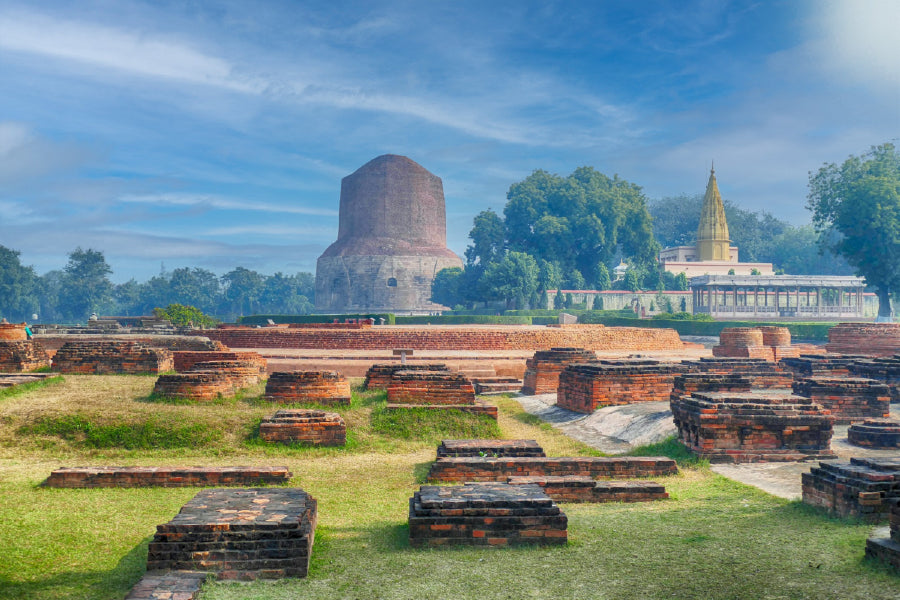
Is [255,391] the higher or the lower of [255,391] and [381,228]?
the lower

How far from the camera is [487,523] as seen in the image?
3471 mm

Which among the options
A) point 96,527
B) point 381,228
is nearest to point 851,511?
point 96,527

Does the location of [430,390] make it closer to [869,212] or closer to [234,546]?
[234,546]

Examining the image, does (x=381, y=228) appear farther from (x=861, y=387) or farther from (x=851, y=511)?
(x=851, y=511)

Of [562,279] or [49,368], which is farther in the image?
[562,279]

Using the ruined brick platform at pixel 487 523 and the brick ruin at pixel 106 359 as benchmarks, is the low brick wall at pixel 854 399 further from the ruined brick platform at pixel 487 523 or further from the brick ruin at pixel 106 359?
the brick ruin at pixel 106 359

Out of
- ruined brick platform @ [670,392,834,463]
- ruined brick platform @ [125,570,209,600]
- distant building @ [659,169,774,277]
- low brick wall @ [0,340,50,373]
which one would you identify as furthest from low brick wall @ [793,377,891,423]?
distant building @ [659,169,774,277]

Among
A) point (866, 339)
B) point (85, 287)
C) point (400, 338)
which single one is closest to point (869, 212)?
point (866, 339)

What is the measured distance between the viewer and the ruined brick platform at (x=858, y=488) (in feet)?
12.4

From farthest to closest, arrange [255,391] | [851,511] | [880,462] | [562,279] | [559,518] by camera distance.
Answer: [562,279], [255,391], [880,462], [851,511], [559,518]

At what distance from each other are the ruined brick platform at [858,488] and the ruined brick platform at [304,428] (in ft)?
12.8

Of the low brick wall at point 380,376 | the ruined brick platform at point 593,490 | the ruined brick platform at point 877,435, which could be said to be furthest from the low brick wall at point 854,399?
the low brick wall at point 380,376

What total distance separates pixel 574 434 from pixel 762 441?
2.21 m

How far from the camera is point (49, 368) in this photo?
9.54 meters
